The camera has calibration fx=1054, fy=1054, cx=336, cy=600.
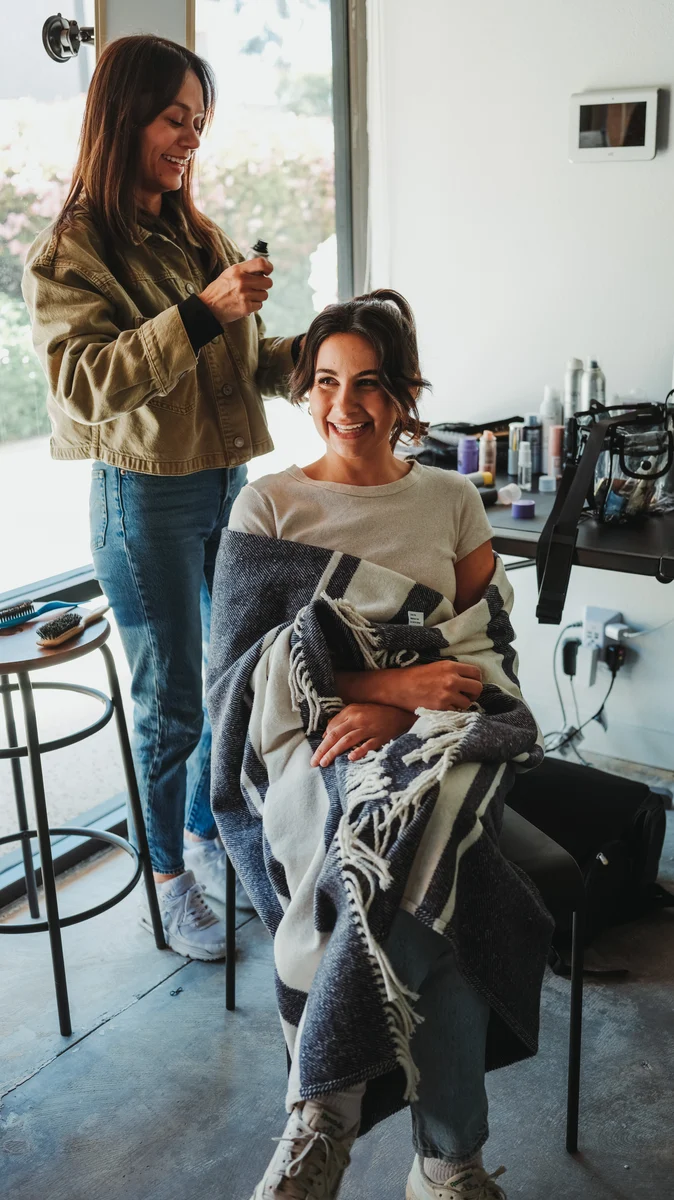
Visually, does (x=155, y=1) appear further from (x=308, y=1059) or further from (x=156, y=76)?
(x=308, y=1059)

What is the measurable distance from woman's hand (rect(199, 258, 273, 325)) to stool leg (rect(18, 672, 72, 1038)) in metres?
0.66

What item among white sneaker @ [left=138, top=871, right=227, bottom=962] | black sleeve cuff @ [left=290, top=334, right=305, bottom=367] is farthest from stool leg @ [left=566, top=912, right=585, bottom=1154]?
black sleeve cuff @ [left=290, top=334, right=305, bottom=367]

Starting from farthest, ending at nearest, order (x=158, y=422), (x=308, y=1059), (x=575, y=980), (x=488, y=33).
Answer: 1. (x=488, y=33)
2. (x=158, y=422)
3. (x=575, y=980)
4. (x=308, y=1059)

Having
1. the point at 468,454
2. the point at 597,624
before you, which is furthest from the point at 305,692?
the point at 597,624

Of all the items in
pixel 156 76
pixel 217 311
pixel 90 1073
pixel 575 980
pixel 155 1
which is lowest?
pixel 90 1073

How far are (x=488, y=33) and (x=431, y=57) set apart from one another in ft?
0.53

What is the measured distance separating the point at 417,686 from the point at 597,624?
1.31m

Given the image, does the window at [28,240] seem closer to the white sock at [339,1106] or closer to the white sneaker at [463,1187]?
the white sock at [339,1106]

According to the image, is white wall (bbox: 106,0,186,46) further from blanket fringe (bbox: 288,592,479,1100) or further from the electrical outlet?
the electrical outlet

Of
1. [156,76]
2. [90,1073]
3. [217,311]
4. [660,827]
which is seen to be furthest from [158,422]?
[660,827]

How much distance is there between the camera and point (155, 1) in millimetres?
2072

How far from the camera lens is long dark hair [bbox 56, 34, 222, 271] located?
1666 millimetres

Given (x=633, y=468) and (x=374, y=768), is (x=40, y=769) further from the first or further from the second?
(x=633, y=468)

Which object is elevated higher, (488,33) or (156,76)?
(488,33)
